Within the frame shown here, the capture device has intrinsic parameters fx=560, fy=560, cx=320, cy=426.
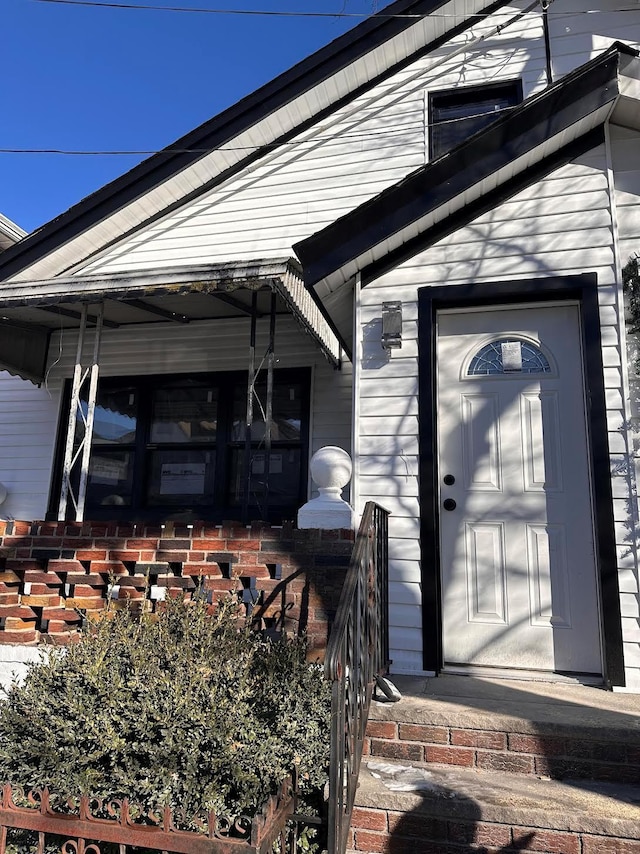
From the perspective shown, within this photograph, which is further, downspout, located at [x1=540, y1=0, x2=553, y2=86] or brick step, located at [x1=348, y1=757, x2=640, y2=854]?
downspout, located at [x1=540, y1=0, x2=553, y2=86]

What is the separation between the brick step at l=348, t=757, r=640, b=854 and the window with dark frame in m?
3.14

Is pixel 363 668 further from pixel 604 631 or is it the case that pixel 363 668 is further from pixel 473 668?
pixel 604 631

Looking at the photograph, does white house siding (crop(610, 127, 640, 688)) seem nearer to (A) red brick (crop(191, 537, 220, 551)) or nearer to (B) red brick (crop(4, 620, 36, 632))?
(A) red brick (crop(191, 537, 220, 551))

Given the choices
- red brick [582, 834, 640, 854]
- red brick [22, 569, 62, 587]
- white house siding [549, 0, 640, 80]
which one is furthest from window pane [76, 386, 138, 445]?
white house siding [549, 0, 640, 80]

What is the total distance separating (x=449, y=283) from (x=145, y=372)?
136 inches

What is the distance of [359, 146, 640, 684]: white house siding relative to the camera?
3.52 meters

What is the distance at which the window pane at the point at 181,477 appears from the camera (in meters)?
5.61

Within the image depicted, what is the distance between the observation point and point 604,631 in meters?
3.19

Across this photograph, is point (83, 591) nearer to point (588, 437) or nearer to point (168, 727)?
point (168, 727)

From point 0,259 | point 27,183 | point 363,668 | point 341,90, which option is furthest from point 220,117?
point 27,183

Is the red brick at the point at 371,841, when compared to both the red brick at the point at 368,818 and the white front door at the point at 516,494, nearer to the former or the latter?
the red brick at the point at 368,818

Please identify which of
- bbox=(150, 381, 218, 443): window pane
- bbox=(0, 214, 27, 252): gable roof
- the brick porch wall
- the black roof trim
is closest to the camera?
the brick porch wall

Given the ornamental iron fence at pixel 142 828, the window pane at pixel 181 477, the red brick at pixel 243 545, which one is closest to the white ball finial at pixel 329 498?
the red brick at pixel 243 545

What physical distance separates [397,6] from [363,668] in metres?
6.13
